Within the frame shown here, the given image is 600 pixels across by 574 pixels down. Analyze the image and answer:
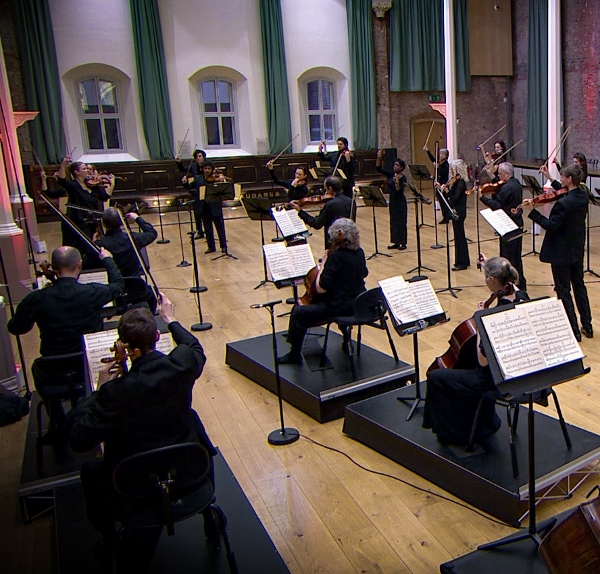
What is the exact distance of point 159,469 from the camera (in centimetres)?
271

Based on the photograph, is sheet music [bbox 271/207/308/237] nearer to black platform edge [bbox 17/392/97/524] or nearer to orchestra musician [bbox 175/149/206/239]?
orchestra musician [bbox 175/149/206/239]

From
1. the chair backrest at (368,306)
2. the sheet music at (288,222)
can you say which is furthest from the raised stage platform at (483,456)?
the sheet music at (288,222)

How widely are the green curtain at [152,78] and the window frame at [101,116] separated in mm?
629

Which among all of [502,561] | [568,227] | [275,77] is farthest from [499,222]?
[275,77]

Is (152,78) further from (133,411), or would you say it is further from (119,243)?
(133,411)

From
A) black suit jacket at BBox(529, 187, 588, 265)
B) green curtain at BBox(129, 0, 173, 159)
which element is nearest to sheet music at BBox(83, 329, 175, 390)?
black suit jacket at BBox(529, 187, 588, 265)

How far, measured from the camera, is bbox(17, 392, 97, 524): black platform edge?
381 cm

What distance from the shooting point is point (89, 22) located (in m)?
14.0

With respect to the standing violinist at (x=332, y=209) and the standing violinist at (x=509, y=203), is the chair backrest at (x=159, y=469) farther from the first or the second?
the standing violinist at (x=509, y=203)

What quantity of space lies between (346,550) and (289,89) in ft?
45.4

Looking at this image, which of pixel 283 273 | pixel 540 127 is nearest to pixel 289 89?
pixel 540 127

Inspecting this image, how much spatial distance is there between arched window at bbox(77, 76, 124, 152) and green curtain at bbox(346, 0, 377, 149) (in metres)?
5.61

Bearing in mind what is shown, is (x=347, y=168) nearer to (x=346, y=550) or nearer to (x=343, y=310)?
(x=343, y=310)

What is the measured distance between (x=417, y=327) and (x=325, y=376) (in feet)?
3.61
